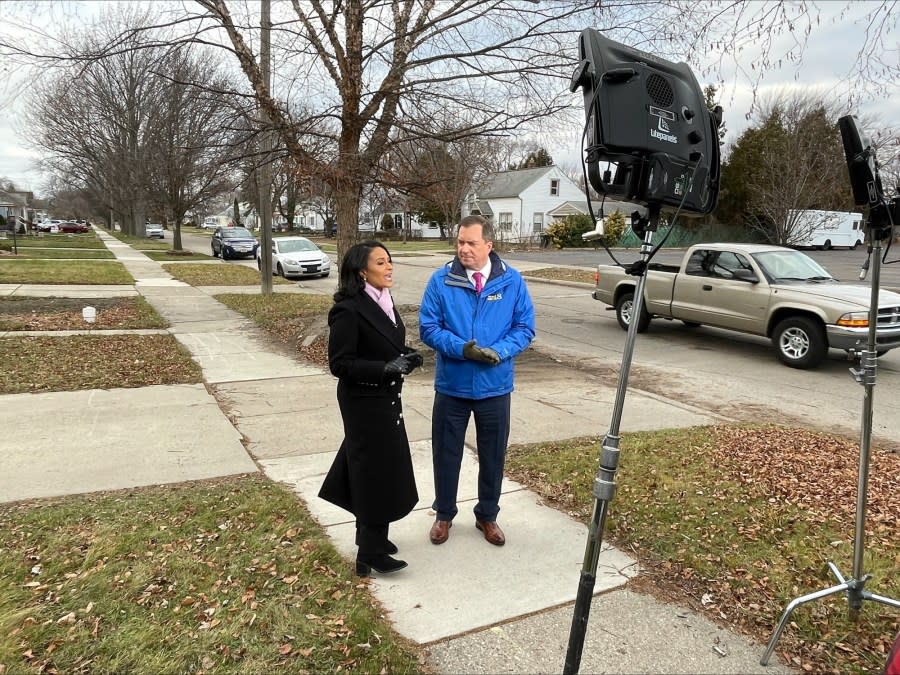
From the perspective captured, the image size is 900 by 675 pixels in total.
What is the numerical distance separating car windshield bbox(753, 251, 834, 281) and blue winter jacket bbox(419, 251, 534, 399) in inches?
296

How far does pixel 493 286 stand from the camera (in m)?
3.43

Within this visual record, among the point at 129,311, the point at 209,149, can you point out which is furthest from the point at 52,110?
the point at 209,149

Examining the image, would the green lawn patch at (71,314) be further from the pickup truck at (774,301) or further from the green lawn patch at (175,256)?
the green lawn patch at (175,256)

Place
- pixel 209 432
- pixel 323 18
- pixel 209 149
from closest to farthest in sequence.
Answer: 1. pixel 209 432
2. pixel 323 18
3. pixel 209 149

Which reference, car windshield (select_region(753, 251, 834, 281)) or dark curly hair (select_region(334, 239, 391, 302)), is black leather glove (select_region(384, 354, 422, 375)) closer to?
dark curly hair (select_region(334, 239, 391, 302))

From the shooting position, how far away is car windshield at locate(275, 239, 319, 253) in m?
22.4

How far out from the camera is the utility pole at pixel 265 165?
9242 millimetres

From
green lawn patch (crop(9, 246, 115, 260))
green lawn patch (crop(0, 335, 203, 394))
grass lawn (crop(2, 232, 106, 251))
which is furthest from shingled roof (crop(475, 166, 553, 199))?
green lawn patch (crop(0, 335, 203, 394))

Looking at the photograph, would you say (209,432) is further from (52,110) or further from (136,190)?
(52,110)

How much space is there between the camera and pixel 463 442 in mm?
3570

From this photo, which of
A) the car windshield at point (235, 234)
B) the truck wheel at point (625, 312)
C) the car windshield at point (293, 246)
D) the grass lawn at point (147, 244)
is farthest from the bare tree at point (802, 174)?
the grass lawn at point (147, 244)

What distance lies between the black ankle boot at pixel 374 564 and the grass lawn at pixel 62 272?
17.0m

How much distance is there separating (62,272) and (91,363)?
566 inches

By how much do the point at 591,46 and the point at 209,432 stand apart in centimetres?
452
